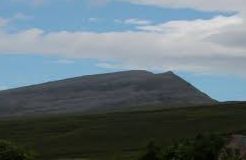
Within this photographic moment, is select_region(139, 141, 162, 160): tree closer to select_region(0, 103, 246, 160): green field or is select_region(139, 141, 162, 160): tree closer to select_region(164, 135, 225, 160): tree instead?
select_region(164, 135, 225, 160): tree

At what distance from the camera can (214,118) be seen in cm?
17125

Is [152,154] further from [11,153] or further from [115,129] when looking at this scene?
[115,129]

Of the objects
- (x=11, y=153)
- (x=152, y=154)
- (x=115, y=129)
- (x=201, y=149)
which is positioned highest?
(x=115, y=129)

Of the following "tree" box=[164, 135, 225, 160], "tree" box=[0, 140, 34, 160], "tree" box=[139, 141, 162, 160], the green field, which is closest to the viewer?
"tree" box=[164, 135, 225, 160]

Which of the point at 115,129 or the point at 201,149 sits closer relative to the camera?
the point at 201,149

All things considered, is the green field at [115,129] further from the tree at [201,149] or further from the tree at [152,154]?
the tree at [201,149]

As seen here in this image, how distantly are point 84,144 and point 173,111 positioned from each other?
58822 mm

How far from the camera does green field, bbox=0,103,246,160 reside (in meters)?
134

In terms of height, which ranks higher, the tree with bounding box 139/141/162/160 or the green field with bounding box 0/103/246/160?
the green field with bounding box 0/103/246/160

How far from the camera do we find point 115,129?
543ft

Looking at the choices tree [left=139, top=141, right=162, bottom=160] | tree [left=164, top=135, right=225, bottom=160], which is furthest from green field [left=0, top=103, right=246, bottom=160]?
tree [left=164, top=135, right=225, bottom=160]

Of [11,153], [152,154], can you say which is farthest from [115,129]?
[11,153]

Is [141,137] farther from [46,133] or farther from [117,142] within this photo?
[46,133]

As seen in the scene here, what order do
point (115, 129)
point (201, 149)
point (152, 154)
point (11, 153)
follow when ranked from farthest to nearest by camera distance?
point (115, 129)
point (152, 154)
point (11, 153)
point (201, 149)
